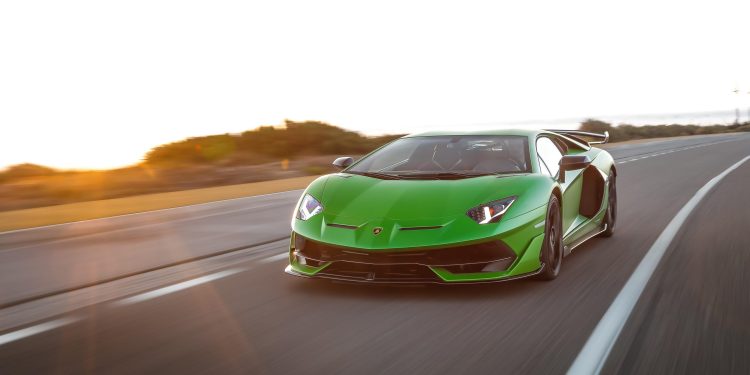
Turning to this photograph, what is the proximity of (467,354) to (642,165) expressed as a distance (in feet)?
64.1

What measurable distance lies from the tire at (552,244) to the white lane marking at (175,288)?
8.40 ft

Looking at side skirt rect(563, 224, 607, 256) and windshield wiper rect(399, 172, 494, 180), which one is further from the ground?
windshield wiper rect(399, 172, 494, 180)

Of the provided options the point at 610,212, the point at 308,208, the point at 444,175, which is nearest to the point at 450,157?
the point at 444,175

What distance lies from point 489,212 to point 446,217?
341 mm

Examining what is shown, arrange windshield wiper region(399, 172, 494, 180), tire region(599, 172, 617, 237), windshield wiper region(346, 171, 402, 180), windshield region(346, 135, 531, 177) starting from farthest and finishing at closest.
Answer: tire region(599, 172, 617, 237) < windshield region(346, 135, 531, 177) < windshield wiper region(346, 171, 402, 180) < windshield wiper region(399, 172, 494, 180)

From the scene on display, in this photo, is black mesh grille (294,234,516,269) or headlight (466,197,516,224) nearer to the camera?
black mesh grille (294,234,516,269)

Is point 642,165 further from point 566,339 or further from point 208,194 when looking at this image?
point 566,339

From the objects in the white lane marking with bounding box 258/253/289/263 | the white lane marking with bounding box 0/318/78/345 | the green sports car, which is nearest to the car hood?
the green sports car

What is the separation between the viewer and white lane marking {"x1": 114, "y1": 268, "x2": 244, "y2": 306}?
20.3 ft

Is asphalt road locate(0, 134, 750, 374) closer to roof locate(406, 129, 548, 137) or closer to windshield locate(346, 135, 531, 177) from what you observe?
windshield locate(346, 135, 531, 177)

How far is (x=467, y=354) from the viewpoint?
4.59m

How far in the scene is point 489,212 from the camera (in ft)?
20.3

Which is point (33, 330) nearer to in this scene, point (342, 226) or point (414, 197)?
point (342, 226)

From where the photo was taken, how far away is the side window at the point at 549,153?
7.47 meters
